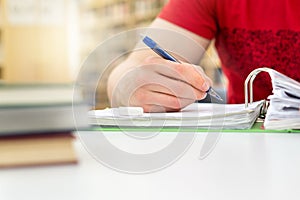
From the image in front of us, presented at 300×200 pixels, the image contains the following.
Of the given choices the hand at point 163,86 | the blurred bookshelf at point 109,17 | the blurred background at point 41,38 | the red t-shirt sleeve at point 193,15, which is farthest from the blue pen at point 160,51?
the blurred bookshelf at point 109,17

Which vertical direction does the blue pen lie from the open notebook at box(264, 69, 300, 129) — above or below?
above

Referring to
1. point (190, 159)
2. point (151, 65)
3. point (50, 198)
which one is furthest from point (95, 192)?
point (151, 65)

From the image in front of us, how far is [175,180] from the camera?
385 mm

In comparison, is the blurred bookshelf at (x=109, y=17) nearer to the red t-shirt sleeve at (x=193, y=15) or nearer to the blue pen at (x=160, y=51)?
the red t-shirt sleeve at (x=193, y=15)

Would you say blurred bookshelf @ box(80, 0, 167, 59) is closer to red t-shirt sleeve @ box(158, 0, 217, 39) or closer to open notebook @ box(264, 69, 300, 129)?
red t-shirt sleeve @ box(158, 0, 217, 39)

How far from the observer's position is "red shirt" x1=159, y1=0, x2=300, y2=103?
1027 mm

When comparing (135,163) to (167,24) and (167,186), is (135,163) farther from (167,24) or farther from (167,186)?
(167,24)

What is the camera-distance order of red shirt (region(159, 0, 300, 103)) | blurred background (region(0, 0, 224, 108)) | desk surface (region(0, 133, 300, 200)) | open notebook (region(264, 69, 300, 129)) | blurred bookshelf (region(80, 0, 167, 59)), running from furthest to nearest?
1. blurred bookshelf (region(80, 0, 167, 59))
2. blurred background (region(0, 0, 224, 108))
3. red shirt (region(159, 0, 300, 103))
4. open notebook (region(264, 69, 300, 129))
5. desk surface (region(0, 133, 300, 200))

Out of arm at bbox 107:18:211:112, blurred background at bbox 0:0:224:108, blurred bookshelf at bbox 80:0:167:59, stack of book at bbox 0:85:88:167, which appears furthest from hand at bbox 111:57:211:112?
blurred bookshelf at bbox 80:0:167:59

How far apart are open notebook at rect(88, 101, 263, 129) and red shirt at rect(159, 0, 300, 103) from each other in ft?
0.95

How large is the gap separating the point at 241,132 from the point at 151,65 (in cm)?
18

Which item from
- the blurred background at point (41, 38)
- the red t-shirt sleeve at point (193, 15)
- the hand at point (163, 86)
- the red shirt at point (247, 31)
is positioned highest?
the blurred background at point (41, 38)

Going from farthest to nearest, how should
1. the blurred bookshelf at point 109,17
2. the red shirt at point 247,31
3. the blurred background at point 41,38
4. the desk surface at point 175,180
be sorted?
the blurred bookshelf at point 109,17 → the blurred background at point 41,38 → the red shirt at point 247,31 → the desk surface at point 175,180

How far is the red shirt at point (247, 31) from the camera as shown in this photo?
1.03 metres
